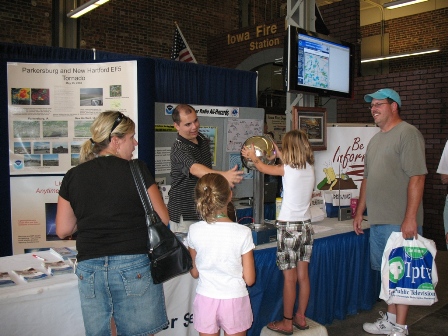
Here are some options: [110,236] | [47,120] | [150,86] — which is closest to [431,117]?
[150,86]

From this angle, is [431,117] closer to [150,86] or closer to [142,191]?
[150,86]

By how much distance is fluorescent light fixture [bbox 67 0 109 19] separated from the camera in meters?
7.21

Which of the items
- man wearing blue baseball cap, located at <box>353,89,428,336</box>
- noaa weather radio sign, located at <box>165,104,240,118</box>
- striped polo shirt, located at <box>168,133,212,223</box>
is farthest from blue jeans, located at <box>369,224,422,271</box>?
noaa weather radio sign, located at <box>165,104,240,118</box>

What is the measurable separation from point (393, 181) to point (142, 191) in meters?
1.85

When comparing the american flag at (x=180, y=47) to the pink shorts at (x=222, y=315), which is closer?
the pink shorts at (x=222, y=315)

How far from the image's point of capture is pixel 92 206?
168 centimetres

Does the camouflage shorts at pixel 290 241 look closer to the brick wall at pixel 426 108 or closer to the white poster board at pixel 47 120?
the white poster board at pixel 47 120

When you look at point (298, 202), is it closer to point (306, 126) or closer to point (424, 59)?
point (306, 126)

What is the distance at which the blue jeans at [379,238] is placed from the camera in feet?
9.64

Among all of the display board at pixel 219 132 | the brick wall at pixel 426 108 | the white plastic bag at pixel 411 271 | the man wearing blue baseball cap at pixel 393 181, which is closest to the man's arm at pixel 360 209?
the man wearing blue baseball cap at pixel 393 181

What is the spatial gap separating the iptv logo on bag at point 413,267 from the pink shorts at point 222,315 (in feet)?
4.23

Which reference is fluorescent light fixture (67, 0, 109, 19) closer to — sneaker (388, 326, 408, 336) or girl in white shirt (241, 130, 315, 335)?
girl in white shirt (241, 130, 315, 335)

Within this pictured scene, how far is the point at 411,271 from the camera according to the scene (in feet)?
9.28

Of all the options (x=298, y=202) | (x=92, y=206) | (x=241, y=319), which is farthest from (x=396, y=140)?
(x=92, y=206)
